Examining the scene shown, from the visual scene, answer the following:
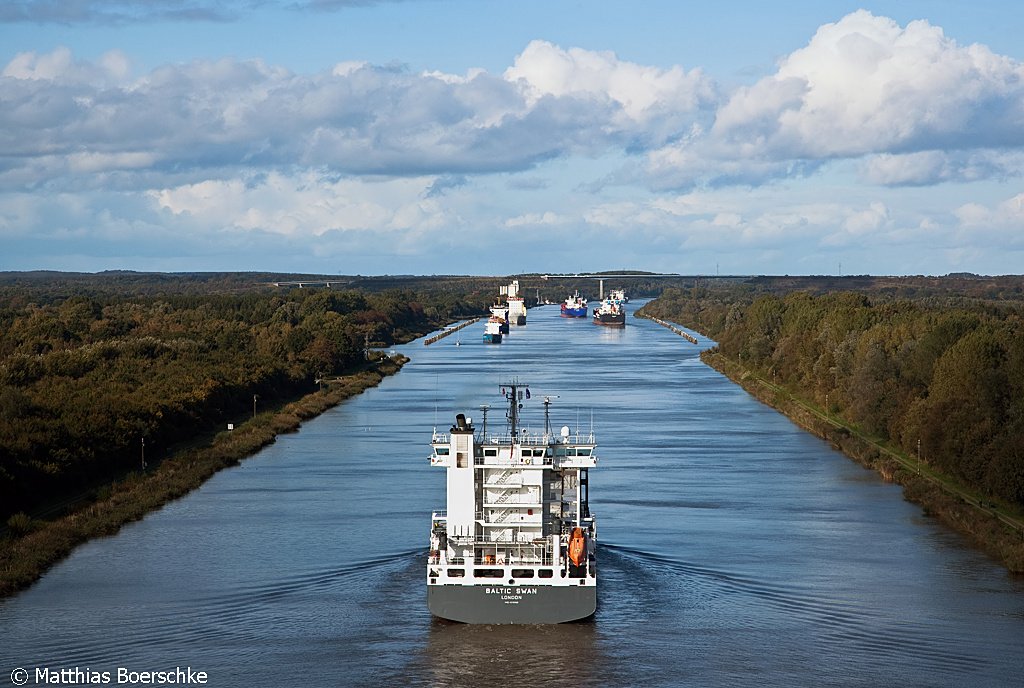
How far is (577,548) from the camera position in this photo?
2558cm

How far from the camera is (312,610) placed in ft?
90.0

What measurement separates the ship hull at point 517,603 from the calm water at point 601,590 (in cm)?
33

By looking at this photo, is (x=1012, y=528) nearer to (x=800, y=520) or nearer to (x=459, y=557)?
(x=800, y=520)

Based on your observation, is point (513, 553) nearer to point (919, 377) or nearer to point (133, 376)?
Answer: point (919, 377)

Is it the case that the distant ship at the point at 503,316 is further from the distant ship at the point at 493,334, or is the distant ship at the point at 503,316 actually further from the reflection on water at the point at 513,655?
the reflection on water at the point at 513,655

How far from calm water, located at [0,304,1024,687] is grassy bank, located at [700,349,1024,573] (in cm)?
60

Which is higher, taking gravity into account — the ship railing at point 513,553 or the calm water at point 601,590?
the ship railing at point 513,553

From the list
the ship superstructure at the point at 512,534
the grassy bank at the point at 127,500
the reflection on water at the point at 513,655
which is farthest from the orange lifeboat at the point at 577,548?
the grassy bank at the point at 127,500

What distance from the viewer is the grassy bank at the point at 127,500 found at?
1219 inches

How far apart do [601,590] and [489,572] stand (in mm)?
3808

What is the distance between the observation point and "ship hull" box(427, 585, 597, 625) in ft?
83.7

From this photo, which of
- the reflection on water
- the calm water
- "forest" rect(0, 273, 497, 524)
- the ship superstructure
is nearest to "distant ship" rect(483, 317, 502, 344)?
"forest" rect(0, 273, 497, 524)

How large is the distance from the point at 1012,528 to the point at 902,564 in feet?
12.9

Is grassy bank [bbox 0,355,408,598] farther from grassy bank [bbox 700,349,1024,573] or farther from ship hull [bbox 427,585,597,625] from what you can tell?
grassy bank [bbox 700,349,1024,573]
